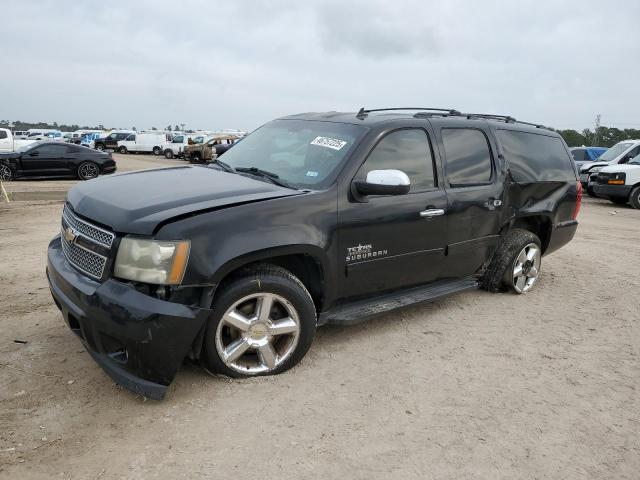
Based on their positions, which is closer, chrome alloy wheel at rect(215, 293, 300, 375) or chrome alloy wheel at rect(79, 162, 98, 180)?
chrome alloy wheel at rect(215, 293, 300, 375)

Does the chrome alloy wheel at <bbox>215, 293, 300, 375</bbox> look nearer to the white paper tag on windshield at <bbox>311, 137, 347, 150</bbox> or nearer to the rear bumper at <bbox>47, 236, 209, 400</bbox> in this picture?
the rear bumper at <bbox>47, 236, 209, 400</bbox>

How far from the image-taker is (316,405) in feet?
10.3

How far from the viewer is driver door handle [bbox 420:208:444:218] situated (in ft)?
13.4

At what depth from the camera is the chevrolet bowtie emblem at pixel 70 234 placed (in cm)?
329

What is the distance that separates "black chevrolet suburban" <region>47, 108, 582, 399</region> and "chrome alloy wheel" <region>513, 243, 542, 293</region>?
102 mm

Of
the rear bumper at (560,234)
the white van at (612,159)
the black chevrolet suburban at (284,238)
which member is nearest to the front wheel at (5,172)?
the black chevrolet suburban at (284,238)

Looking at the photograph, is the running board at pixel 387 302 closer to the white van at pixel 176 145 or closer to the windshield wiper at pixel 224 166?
the windshield wiper at pixel 224 166

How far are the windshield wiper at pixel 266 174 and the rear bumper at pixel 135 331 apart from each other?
117cm

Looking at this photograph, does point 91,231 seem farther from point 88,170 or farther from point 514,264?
point 88,170

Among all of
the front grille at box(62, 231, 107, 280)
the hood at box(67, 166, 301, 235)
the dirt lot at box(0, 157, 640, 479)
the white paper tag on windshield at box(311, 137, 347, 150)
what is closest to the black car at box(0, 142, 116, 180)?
the dirt lot at box(0, 157, 640, 479)

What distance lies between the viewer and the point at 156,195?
3.28m

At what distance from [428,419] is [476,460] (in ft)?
1.35

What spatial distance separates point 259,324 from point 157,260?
2.55ft

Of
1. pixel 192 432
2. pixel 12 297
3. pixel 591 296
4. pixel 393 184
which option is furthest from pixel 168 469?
pixel 591 296
